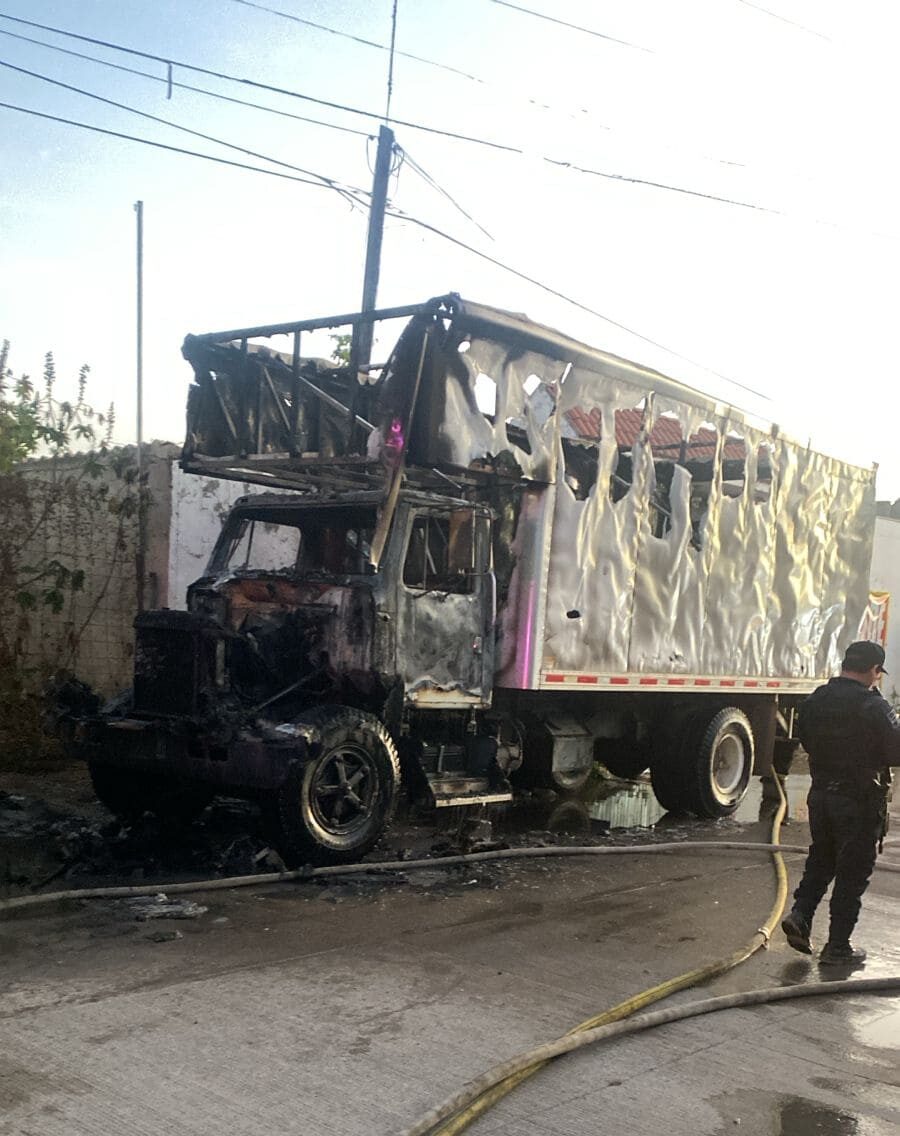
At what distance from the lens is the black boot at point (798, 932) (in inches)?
223

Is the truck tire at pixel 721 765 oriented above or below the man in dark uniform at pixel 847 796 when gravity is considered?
below

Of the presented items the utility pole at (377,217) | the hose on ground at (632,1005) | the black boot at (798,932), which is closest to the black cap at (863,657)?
the black boot at (798,932)

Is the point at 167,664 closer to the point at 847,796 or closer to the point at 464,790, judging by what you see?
the point at 464,790

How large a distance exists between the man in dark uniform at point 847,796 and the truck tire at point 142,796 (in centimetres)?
404

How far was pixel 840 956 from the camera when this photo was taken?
18.6 ft

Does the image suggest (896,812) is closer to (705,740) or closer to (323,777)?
(705,740)

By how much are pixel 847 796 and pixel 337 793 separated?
3086 mm

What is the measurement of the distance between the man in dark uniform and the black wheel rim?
109 inches

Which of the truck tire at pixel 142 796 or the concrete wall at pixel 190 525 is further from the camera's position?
the concrete wall at pixel 190 525

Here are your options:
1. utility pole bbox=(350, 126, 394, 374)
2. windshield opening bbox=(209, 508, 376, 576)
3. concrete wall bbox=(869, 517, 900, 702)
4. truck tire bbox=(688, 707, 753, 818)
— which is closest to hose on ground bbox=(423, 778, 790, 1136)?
truck tire bbox=(688, 707, 753, 818)

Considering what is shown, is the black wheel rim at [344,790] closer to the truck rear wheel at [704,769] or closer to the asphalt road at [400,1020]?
the asphalt road at [400,1020]

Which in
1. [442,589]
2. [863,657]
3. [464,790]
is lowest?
[464,790]

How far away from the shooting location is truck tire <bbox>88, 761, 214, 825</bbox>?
791 cm

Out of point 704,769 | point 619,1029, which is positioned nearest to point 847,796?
point 619,1029
